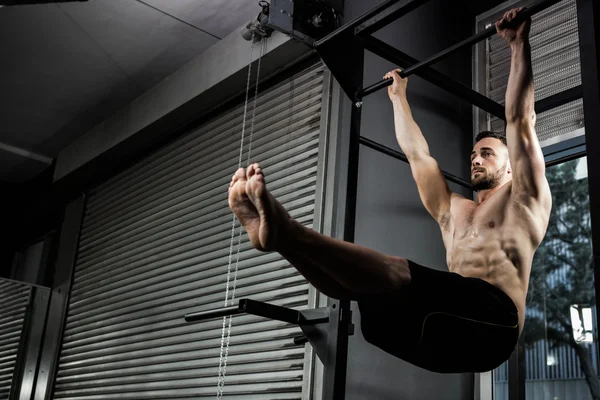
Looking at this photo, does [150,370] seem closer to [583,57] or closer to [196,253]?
[196,253]

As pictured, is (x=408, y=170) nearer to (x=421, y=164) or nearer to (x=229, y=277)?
(x=421, y=164)

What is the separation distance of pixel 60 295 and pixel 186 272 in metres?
1.97

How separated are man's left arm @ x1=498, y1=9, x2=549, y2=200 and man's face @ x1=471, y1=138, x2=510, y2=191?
1.32ft

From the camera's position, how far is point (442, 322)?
2.20 m

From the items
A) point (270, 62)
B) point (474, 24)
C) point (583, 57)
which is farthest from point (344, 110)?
point (583, 57)

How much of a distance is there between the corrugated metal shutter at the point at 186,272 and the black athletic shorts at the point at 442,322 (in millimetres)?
1533

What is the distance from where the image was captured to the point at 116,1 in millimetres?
4535

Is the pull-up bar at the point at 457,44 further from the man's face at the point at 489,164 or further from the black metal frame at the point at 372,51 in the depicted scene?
the man's face at the point at 489,164

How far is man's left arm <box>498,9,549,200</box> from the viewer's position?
7.81 ft

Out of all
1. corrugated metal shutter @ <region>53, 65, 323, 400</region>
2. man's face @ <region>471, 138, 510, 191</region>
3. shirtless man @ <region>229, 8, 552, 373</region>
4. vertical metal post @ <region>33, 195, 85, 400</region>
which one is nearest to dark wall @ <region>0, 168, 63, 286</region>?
vertical metal post @ <region>33, 195, 85, 400</region>

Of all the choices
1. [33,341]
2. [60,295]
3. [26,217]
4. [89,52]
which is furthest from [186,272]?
[26,217]

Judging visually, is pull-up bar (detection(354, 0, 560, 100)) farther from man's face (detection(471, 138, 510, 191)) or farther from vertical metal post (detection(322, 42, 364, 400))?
man's face (detection(471, 138, 510, 191))

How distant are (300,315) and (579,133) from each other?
6.25 ft

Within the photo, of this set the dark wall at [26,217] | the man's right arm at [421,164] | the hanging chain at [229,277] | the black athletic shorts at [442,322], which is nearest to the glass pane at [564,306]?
the man's right arm at [421,164]
